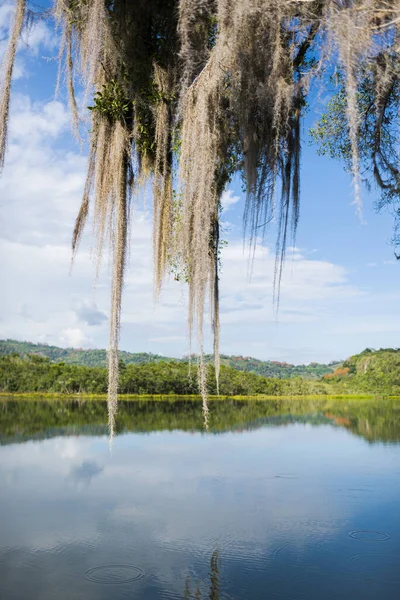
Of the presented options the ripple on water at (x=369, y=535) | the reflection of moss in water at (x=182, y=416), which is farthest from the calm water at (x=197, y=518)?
the reflection of moss in water at (x=182, y=416)

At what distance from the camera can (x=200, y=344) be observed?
2611 mm

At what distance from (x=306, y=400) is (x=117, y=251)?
5678 centimetres

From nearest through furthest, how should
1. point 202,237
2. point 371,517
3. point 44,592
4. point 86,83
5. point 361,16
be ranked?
point 361,16, point 202,237, point 86,83, point 44,592, point 371,517

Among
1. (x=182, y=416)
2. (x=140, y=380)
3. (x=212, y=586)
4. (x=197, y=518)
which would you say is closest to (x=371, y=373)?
(x=140, y=380)

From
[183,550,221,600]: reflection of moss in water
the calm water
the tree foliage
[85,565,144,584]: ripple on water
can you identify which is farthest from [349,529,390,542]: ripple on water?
the tree foliage

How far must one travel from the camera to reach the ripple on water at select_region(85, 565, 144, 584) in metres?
9.42

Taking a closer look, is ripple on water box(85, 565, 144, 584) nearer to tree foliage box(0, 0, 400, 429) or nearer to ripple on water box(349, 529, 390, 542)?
ripple on water box(349, 529, 390, 542)

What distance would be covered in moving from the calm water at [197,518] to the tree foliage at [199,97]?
7349 millimetres

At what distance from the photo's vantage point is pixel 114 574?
10.2 metres

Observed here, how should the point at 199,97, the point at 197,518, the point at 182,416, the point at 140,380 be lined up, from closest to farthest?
the point at 199,97 < the point at 197,518 < the point at 182,416 < the point at 140,380

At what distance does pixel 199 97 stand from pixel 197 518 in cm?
1168

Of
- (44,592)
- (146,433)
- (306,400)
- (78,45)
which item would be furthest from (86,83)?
(306,400)

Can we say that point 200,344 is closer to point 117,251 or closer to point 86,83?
point 117,251

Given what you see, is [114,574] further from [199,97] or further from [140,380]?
[140,380]
